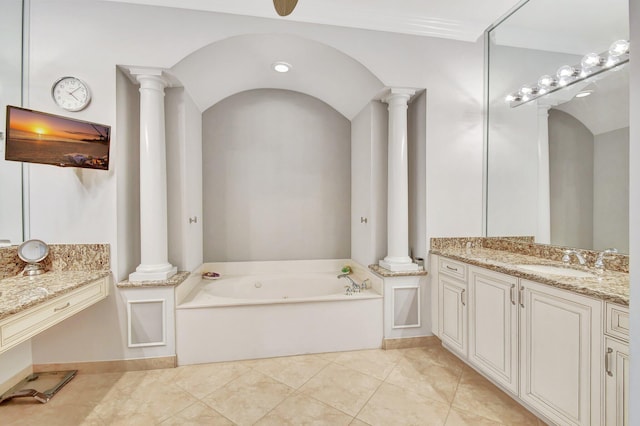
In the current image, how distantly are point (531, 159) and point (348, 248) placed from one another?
2.06m

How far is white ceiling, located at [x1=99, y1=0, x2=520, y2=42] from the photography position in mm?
2332

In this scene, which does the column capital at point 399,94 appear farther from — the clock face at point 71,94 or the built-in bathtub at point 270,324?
the clock face at point 71,94

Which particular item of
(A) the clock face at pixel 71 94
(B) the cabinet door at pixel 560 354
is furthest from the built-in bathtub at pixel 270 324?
(A) the clock face at pixel 71 94

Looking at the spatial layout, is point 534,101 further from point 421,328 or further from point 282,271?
point 282,271

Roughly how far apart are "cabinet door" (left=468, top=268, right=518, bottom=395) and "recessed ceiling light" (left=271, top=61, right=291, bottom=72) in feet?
8.02

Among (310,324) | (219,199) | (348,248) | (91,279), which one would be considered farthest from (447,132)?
(91,279)

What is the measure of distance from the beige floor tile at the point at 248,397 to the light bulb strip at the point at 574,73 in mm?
2987

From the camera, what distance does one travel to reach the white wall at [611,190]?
177 cm

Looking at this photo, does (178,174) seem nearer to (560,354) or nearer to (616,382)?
(560,354)

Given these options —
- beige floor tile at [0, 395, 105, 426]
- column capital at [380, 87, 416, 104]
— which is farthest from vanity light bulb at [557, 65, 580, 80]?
beige floor tile at [0, 395, 105, 426]

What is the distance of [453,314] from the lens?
2.37m

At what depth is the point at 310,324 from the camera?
249cm

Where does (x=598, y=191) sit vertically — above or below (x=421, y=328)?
above

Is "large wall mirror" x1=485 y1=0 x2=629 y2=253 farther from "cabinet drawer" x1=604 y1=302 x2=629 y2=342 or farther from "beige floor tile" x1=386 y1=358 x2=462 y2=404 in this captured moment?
"beige floor tile" x1=386 y1=358 x2=462 y2=404
